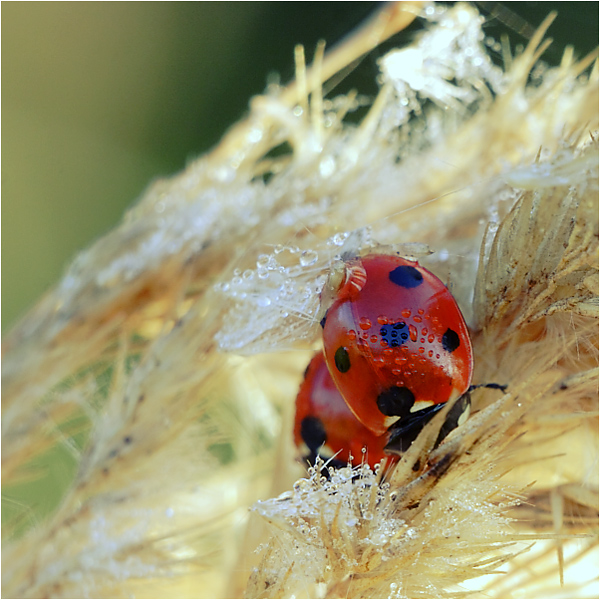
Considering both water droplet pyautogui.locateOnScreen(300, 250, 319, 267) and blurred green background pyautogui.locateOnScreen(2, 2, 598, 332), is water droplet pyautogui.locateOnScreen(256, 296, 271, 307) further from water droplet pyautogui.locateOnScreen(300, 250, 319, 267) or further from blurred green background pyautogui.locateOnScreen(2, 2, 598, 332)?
blurred green background pyautogui.locateOnScreen(2, 2, 598, 332)

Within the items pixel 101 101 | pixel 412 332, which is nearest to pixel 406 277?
pixel 412 332

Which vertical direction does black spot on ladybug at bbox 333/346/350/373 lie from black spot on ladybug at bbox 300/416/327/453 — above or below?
above

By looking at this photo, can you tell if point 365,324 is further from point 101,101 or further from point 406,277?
point 101,101

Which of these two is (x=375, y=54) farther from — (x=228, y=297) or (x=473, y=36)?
(x=228, y=297)

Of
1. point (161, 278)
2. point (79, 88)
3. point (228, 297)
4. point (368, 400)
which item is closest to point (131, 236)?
point (161, 278)

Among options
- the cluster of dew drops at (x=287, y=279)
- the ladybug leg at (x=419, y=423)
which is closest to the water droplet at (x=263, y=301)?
the cluster of dew drops at (x=287, y=279)

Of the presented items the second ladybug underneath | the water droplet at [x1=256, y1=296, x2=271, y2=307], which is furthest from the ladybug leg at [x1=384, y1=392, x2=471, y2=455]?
the water droplet at [x1=256, y1=296, x2=271, y2=307]

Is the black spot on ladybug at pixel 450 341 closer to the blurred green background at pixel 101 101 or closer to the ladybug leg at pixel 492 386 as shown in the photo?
the ladybug leg at pixel 492 386

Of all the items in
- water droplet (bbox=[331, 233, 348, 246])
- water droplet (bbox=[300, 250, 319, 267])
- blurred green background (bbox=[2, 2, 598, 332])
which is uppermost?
water droplet (bbox=[331, 233, 348, 246])

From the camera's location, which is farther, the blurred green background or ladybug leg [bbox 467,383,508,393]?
the blurred green background
